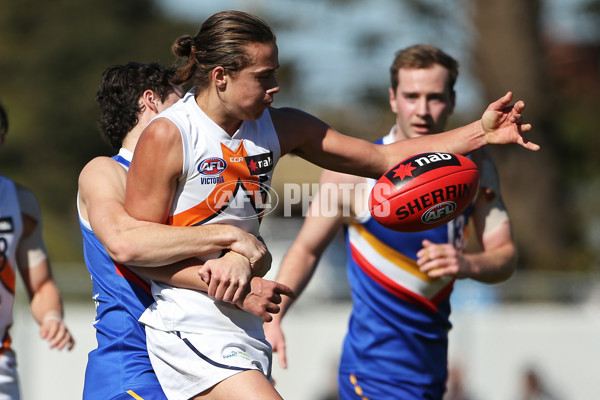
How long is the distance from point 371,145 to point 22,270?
2.36m

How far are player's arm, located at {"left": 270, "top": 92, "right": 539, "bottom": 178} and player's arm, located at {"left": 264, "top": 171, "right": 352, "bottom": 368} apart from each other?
3.10 ft

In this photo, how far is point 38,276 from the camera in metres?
5.18

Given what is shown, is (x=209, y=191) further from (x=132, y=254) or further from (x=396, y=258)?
(x=396, y=258)

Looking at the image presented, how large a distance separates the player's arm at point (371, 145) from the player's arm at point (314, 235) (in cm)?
95

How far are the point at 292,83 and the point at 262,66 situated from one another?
58.3 ft

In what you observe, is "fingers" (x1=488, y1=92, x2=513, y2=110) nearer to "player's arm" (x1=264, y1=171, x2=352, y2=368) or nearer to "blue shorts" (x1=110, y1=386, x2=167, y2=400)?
"player's arm" (x1=264, y1=171, x2=352, y2=368)

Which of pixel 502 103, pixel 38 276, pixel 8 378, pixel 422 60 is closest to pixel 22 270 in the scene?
pixel 38 276

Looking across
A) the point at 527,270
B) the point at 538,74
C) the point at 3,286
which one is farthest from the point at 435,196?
the point at 538,74

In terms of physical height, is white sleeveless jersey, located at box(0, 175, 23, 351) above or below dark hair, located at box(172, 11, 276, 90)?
below

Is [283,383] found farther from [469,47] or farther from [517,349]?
[469,47]

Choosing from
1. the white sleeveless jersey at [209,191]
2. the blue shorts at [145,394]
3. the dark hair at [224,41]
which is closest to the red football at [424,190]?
the white sleeveless jersey at [209,191]

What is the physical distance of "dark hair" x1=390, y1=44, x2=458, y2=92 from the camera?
530 cm

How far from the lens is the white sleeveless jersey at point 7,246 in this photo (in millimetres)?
4961

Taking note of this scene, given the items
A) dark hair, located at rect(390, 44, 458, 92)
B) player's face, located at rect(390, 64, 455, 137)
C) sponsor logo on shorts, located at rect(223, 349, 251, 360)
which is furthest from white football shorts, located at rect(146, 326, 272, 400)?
dark hair, located at rect(390, 44, 458, 92)
